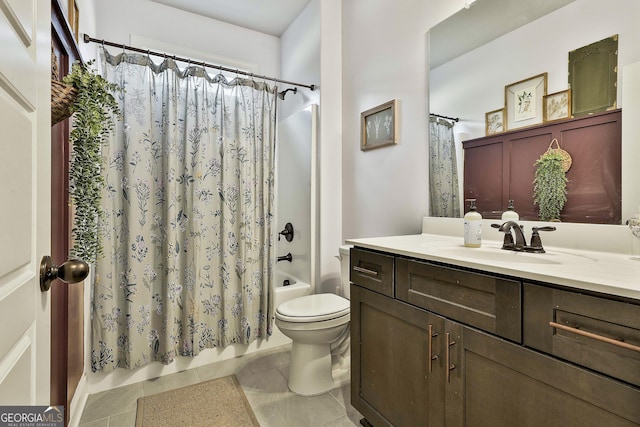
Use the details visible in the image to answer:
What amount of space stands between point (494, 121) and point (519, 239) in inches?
23.8

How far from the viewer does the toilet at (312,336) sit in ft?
5.82

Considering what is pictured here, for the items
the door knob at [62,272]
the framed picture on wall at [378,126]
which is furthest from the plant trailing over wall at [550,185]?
the door knob at [62,272]

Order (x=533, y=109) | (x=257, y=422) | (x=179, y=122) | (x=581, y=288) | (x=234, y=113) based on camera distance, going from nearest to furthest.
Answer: (x=581, y=288) → (x=533, y=109) → (x=257, y=422) → (x=179, y=122) → (x=234, y=113)

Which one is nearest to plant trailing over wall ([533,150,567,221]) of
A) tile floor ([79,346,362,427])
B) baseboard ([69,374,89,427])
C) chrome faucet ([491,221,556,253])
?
chrome faucet ([491,221,556,253])

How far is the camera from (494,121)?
154cm

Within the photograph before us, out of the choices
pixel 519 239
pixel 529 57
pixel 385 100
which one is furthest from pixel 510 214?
pixel 385 100

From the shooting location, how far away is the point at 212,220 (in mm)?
2219

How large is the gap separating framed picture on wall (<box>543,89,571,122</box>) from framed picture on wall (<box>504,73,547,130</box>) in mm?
23

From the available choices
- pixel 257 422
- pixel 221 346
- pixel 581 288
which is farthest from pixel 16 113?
pixel 221 346

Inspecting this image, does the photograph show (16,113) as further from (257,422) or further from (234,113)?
(234,113)

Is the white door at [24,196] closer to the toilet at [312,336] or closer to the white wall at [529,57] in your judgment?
the toilet at [312,336]

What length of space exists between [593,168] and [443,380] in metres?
0.97

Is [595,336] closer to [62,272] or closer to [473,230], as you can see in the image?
[473,230]

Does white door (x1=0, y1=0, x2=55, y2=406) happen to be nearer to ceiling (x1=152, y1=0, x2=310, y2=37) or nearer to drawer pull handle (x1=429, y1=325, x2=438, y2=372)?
drawer pull handle (x1=429, y1=325, x2=438, y2=372)
